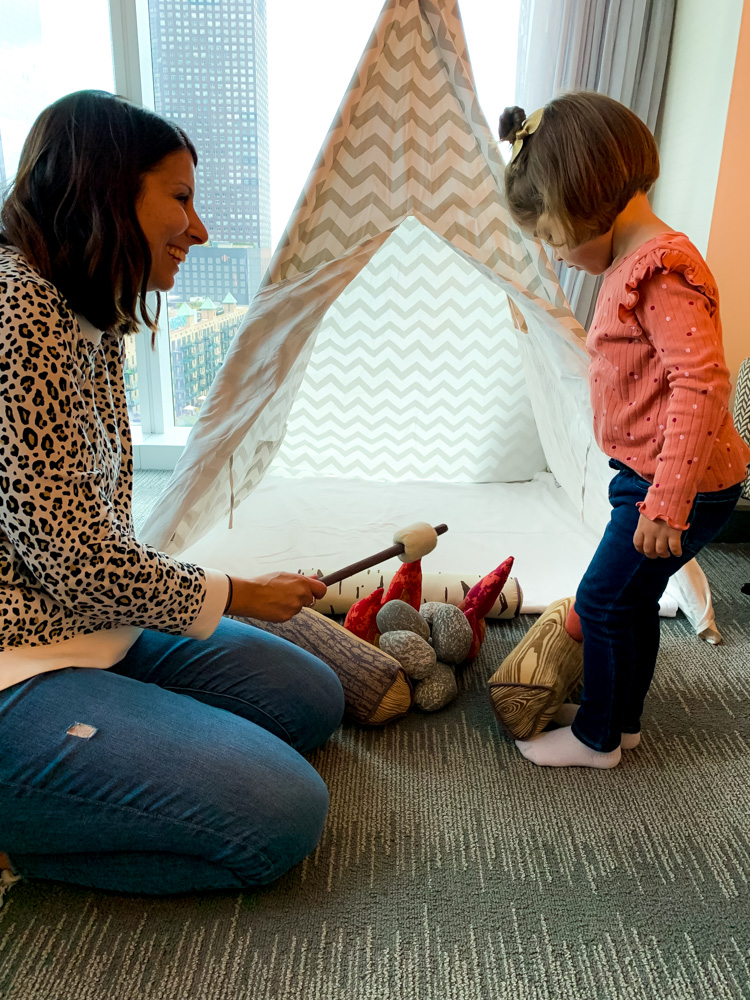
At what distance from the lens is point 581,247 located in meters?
1.12

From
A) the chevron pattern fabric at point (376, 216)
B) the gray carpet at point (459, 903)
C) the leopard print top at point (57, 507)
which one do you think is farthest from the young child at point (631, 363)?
the leopard print top at point (57, 507)

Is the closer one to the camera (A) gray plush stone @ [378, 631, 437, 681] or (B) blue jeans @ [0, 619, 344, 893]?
(B) blue jeans @ [0, 619, 344, 893]

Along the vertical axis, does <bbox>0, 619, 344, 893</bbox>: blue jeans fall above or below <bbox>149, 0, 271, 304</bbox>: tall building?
below

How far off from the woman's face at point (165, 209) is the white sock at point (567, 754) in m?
0.94

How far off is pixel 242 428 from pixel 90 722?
0.89 meters

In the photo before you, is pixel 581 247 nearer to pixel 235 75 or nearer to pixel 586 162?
pixel 586 162

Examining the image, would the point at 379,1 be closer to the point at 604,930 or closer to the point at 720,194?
→ the point at 720,194

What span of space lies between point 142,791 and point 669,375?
86 centimetres

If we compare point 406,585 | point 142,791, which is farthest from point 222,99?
point 142,791

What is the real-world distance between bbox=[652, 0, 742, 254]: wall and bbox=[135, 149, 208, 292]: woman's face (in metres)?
1.76

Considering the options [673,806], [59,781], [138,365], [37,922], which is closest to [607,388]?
[673,806]

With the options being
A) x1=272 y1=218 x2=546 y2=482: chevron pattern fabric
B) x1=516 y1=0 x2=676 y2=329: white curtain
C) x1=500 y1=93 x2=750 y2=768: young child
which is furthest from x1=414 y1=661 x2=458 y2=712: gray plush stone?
x1=516 y1=0 x2=676 y2=329: white curtain

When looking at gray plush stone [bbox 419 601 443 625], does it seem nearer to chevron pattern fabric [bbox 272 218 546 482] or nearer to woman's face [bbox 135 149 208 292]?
woman's face [bbox 135 149 208 292]

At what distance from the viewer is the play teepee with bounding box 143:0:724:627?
1.66m
